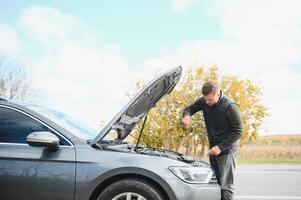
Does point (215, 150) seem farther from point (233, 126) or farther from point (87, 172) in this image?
point (87, 172)

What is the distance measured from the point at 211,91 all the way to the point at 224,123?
490mm

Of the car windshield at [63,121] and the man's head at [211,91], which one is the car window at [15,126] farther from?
the man's head at [211,91]

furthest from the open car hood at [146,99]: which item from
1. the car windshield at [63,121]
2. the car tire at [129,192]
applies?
the car tire at [129,192]

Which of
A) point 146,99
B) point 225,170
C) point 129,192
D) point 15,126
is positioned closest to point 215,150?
point 225,170

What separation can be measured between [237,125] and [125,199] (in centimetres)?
198

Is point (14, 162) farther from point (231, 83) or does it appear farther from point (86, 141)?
point (231, 83)

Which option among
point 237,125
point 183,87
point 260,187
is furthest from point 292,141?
point 237,125

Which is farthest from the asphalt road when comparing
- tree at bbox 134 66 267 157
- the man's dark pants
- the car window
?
tree at bbox 134 66 267 157

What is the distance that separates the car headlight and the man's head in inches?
54.6

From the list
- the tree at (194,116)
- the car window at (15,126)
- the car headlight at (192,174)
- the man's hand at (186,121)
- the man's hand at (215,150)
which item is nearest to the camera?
the car headlight at (192,174)

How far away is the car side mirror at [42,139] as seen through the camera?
410 centimetres

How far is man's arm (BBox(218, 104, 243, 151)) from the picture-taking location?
17.7 feet

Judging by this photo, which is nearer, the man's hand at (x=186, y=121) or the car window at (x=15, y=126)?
the car window at (x=15, y=126)

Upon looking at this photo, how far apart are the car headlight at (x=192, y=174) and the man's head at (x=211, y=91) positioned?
139 cm
